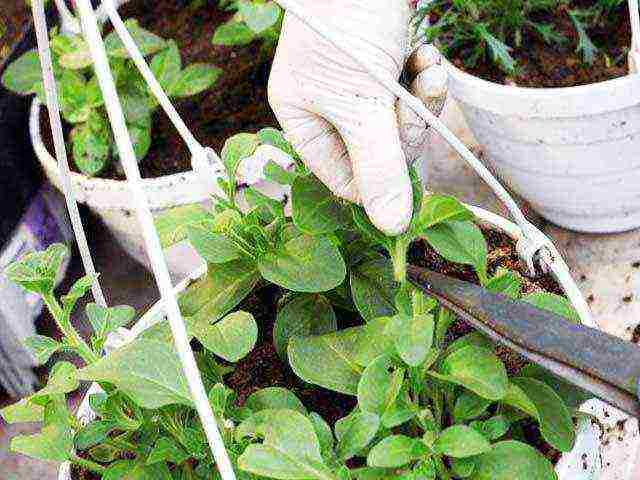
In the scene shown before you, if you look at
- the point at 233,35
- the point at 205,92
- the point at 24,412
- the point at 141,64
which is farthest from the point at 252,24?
the point at 24,412

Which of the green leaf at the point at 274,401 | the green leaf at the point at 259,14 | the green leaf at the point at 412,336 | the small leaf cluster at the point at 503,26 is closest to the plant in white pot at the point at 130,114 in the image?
the green leaf at the point at 259,14

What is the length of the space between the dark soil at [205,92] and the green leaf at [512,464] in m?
0.77

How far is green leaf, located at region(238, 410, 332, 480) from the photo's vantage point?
624 mm

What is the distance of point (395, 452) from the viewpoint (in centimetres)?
66

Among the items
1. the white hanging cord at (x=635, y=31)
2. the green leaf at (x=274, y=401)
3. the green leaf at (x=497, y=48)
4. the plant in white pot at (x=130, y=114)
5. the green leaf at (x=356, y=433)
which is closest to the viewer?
the green leaf at (x=356, y=433)

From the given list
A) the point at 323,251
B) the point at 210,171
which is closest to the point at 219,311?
the point at 323,251

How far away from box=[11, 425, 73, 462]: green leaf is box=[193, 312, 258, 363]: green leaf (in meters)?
0.14

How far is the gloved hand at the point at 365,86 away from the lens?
72 centimetres

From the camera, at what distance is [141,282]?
1.50 metres

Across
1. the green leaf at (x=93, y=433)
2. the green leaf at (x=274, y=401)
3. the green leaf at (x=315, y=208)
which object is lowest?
the green leaf at (x=93, y=433)

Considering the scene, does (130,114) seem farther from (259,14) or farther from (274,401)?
(274,401)

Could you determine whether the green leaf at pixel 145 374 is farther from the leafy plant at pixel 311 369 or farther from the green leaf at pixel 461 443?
the green leaf at pixel 461 443

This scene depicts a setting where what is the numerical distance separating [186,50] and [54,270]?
87 cm

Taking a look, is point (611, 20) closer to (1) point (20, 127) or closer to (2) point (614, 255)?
(2) point (614, 255)
